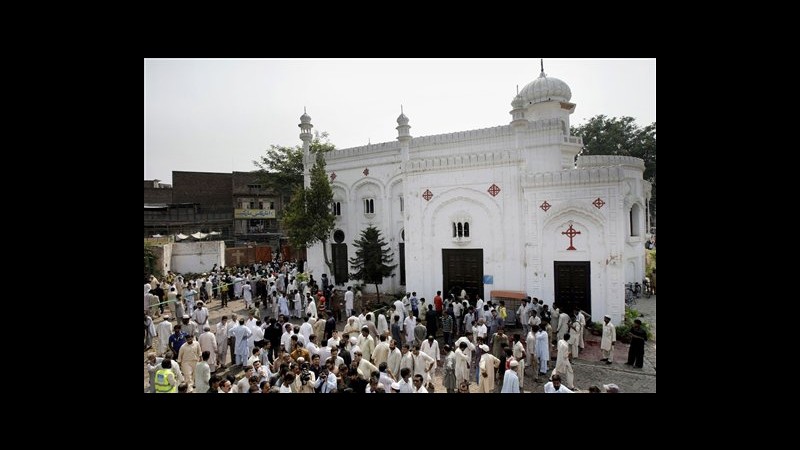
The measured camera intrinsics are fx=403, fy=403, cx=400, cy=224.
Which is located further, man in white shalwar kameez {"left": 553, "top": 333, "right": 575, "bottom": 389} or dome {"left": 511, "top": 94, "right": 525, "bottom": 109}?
dome {"left": 511, "top": 94, "right": 525, "bottom": 109}

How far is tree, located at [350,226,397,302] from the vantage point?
15820 mm

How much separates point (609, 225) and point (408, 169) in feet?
21.1

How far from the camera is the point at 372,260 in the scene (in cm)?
1584

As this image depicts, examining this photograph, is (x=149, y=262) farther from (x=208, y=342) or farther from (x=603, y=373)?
(x=603, y=373)

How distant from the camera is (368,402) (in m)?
4.16

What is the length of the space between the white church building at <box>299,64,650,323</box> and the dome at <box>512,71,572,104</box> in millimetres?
38

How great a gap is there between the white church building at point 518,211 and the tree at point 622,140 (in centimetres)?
1291

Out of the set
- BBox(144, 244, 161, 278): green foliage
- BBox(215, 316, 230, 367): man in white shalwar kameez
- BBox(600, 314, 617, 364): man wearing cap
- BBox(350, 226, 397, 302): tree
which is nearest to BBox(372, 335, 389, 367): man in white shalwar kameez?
BBox(215, 316, 230, 367): man in white shalwar kameez

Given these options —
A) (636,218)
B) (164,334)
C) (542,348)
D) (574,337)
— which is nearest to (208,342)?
(164,334)

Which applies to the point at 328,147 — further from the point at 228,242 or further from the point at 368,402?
the point at 368,402

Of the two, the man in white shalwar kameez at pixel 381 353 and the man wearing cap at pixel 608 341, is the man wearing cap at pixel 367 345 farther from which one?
the man wearing cap at pixel 608 341

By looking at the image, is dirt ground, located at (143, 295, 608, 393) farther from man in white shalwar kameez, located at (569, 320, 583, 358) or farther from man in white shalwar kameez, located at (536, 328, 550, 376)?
man in white shalwar kameez, located at (569, 320, 583, 358)

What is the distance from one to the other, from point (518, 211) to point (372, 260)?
6.14m

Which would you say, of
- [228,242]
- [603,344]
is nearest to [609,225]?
[603,344]
